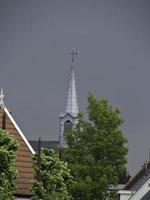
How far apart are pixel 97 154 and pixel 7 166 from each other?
43.0ft

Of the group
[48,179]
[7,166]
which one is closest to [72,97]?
[48,179]

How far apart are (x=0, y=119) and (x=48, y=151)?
285 inches

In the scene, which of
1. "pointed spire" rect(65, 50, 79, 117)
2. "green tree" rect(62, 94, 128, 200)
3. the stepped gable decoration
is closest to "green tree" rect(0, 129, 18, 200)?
the stepped gable decoration

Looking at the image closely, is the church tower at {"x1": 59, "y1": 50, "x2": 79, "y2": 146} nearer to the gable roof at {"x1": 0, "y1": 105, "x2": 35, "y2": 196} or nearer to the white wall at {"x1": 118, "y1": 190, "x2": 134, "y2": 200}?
the white wall at {"x1": 118, "y1": 190, "x2": 134, "y2": 200}

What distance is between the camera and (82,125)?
49.4 metres

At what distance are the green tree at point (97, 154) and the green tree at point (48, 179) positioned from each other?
775cm

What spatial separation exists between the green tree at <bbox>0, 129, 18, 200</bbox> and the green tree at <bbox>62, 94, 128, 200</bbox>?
10.9 meters

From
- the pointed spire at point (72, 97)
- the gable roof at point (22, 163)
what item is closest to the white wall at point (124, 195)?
the gable roof at point (22, 163)

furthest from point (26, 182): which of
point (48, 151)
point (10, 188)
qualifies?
point (10, 188)

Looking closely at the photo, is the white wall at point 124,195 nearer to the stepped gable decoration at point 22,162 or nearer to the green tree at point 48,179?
the stepped gable decoration at point 22,162

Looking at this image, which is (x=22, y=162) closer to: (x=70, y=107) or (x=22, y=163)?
(x=22, y=163)

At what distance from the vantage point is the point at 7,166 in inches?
1399

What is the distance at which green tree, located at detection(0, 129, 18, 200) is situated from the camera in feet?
116

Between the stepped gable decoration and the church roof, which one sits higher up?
the church roof
